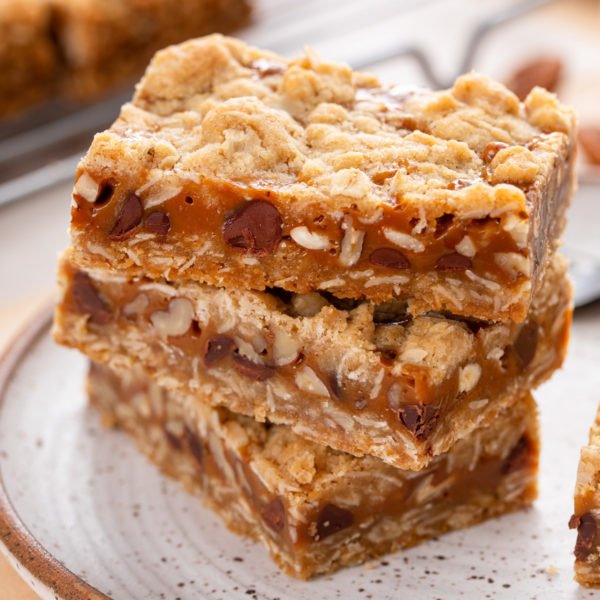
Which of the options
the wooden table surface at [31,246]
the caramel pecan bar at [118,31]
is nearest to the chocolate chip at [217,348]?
the wooden table surface at [31,246]

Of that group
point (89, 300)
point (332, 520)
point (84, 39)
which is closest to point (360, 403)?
point (332, 520)

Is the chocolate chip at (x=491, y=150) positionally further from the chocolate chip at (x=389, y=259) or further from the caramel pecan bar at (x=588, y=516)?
the caramel pecan bar at (x=588, y=516)

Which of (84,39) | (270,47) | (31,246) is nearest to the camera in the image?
(31,246)

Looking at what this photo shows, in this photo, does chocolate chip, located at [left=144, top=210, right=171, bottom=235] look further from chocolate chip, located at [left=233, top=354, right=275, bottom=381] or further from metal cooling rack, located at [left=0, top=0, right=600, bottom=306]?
metal cooling rack, located at [left=0, top=0, right=600, bottom=306]

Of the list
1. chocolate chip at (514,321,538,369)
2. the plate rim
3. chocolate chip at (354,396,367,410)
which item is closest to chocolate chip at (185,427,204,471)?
the plate rim

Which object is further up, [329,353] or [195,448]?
[329,353]

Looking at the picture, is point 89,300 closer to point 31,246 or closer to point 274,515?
point 274,515

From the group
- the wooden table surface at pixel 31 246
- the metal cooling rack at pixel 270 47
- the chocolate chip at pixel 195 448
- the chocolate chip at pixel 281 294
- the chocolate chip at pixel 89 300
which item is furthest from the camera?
the metal cooling rack at pixel 270 47
